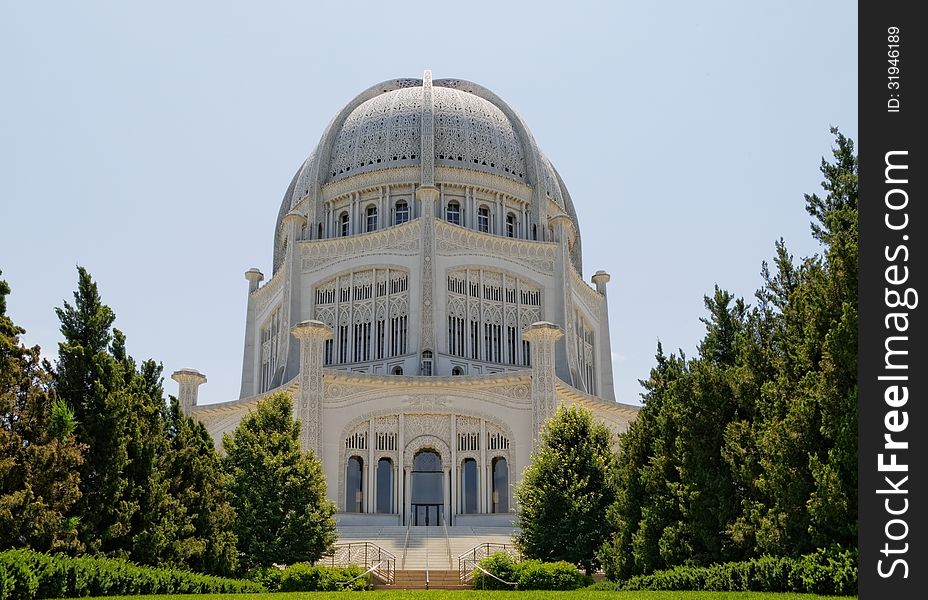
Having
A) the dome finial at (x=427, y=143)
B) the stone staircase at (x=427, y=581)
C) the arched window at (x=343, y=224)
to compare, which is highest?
the dome finial at (x=427, y=143)

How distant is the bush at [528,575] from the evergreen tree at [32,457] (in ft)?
42.8

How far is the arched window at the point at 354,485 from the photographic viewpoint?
44.7 metres

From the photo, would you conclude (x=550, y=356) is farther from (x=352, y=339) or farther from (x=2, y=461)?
(x=2, y=461)

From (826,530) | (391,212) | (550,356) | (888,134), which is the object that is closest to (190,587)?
(826,530)

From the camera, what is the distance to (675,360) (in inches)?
1075

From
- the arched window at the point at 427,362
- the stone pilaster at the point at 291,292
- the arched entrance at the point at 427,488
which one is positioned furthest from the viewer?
the stone pilaster at the point at 291,292

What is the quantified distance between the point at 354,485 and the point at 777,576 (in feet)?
97.3

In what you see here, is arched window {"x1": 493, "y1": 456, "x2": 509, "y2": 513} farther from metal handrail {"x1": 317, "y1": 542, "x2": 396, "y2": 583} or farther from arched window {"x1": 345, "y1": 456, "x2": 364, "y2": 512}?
metal handrail {"x1": 317, "y1": 542, "x2": 396, "y2": 583}

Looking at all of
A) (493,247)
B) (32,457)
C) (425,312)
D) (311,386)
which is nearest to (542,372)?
(425,312)

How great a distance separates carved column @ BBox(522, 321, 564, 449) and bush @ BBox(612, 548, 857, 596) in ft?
71.5

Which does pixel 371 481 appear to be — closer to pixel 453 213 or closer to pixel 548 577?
pixel 548 577

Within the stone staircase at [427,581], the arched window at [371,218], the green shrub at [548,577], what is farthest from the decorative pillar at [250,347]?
the green shrub at [548,577]

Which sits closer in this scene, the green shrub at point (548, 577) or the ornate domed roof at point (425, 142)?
the green shrub at point (548, 577)

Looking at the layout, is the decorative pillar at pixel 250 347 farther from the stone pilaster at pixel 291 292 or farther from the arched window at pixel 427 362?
the arched window at pixel 427 362
